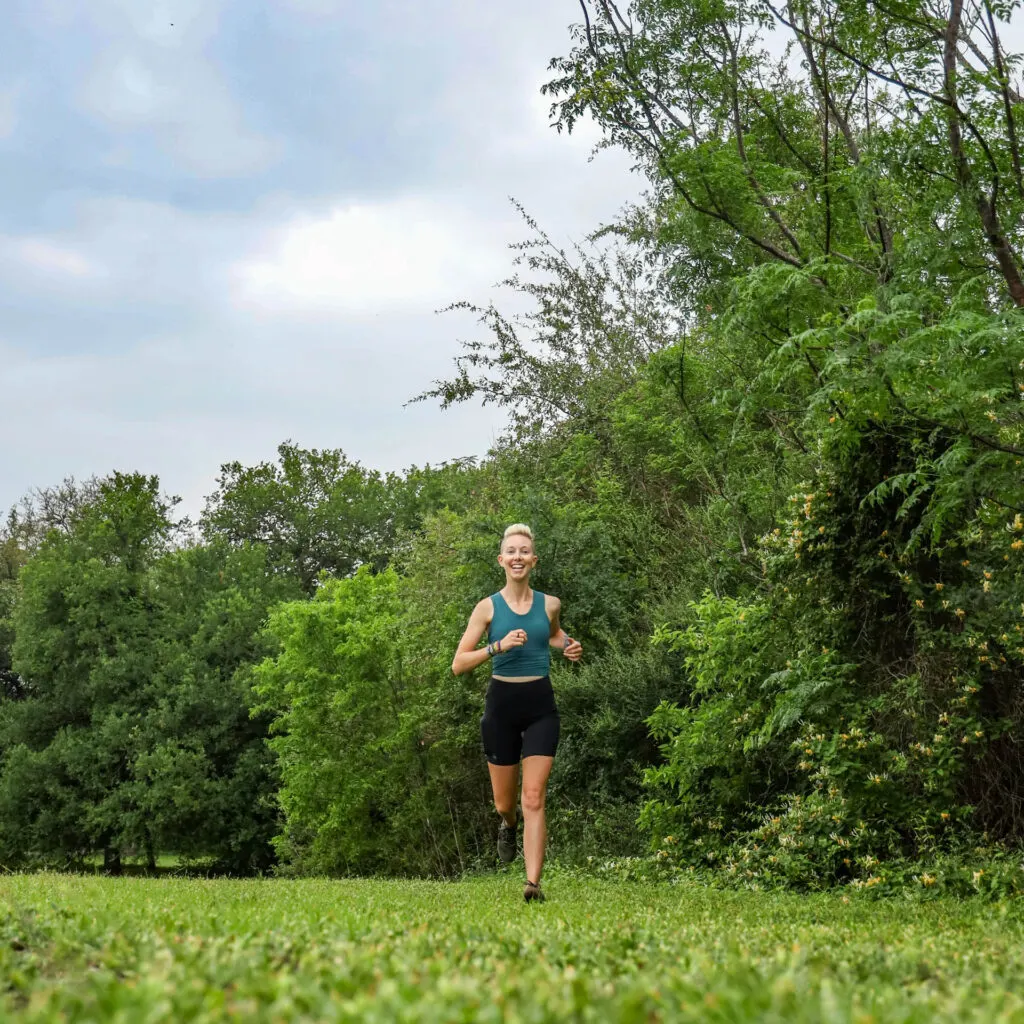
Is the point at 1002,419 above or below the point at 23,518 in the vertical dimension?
below

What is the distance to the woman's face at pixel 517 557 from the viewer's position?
831 cm

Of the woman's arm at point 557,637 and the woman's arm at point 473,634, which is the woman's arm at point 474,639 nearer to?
the woman's arm at point 473,634

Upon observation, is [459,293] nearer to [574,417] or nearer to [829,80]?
[574,417]

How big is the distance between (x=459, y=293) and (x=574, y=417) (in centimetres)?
477

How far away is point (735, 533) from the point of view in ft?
60.5

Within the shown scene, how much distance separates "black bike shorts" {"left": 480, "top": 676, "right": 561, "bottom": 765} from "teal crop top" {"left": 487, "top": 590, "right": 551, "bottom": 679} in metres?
0.10

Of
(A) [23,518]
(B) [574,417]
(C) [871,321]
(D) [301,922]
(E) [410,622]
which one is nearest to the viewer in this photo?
(D) [301,922]

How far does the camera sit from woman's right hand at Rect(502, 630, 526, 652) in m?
7.75

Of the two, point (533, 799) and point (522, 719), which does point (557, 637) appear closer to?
point (522, 719)

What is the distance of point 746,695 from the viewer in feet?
41.8

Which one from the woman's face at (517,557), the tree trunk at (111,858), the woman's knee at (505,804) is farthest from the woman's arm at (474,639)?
the tree trunk at (111,858)

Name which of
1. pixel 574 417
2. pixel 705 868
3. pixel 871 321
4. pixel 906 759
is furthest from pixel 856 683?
pixel 574 417

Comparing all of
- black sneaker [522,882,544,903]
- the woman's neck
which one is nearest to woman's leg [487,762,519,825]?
black sneaker [522,882,544,903]

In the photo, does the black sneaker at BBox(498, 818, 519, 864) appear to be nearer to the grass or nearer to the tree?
the grass
